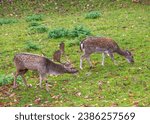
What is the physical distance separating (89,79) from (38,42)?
5.24 m

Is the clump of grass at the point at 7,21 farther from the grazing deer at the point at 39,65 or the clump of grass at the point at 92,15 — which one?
the grazing deer at the point at 39,65

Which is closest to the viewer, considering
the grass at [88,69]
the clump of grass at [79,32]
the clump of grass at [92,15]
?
the grass at [88,69]

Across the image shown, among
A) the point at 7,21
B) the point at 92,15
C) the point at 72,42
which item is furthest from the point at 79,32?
the point at 7,21

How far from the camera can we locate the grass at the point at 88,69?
1291cm

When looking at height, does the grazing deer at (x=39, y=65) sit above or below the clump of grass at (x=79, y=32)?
above

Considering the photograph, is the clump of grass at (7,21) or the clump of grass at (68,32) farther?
the clump of grass at (7,21)

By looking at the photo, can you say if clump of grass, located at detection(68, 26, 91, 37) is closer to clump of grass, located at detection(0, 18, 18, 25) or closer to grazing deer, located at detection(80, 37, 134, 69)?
grazing deer, located at detection(80, 37, 134, 69)

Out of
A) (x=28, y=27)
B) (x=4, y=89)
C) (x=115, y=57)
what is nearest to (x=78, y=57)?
(x=115, y=57)

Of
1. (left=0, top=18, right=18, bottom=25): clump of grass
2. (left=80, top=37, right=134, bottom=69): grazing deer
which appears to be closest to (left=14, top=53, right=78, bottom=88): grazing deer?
(left=80, top=37, right=134, bottom=69): grazing deer

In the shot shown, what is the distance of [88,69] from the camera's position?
15.5m

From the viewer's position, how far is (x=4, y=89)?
14.0 metres

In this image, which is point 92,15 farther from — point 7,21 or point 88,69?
point 88,69

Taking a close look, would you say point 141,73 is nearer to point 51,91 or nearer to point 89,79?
point 89,79

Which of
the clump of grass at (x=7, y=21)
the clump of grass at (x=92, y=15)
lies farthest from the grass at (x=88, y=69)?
the clump of grass at (x=7, y=21)
